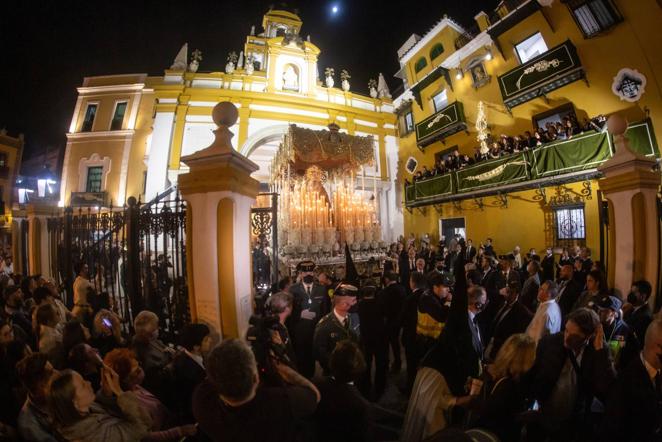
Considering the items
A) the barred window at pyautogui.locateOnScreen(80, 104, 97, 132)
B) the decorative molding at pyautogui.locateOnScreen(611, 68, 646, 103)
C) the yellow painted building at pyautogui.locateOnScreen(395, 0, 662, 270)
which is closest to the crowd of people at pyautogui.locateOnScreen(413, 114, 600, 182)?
the yellow painted building at pyautogui.locateOnScreen(395, 0, 662, 270)

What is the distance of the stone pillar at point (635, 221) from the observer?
4.84 metres

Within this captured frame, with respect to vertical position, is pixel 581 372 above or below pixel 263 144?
below

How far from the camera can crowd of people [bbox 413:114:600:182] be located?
10133 mm

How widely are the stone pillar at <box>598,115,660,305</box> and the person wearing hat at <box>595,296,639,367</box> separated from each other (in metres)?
2.29

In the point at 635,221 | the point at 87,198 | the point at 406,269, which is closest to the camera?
the point at 635,221

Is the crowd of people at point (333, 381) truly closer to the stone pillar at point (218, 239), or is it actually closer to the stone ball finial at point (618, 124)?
the stone pillar at point (218, 239)

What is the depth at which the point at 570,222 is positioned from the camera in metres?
11.1

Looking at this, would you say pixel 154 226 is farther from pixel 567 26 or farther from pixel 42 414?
pixel 567 26

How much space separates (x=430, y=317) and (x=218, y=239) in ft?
8.37

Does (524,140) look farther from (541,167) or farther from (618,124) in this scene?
(618,124)

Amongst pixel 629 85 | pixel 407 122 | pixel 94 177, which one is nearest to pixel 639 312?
pixel 629 85

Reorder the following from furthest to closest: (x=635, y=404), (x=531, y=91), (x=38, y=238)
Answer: (x=531, y=91) < (x=38, y=238) < (x=635, y=404)

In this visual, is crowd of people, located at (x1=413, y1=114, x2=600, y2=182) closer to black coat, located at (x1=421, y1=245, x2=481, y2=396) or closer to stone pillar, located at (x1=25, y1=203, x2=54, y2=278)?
black coat, located at (x1=421, y1=245, x2=481, y2=396)

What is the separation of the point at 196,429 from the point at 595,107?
47.0 ft
